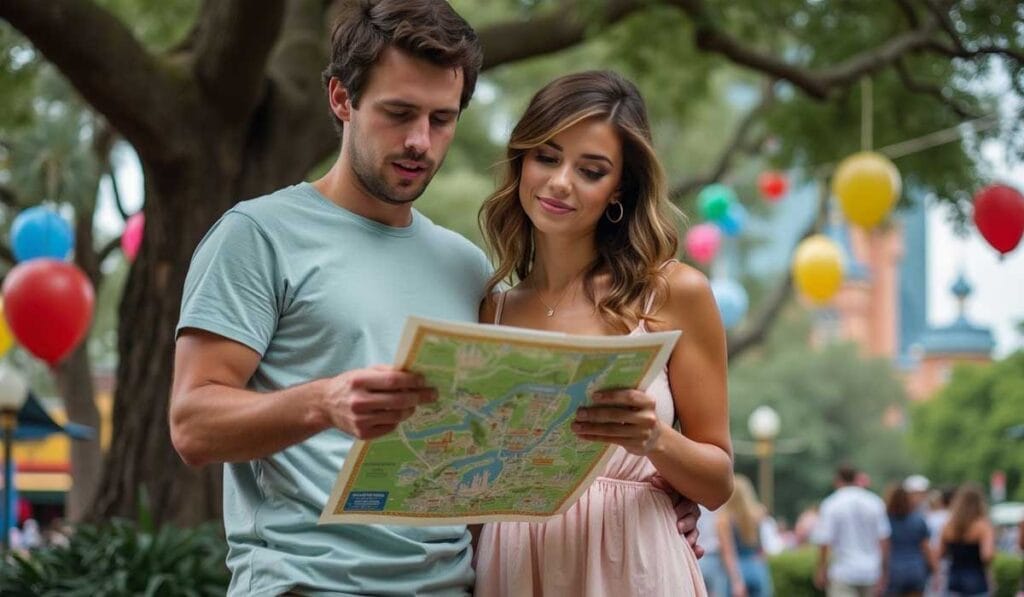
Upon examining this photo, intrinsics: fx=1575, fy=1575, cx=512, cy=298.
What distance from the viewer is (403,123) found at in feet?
10.5

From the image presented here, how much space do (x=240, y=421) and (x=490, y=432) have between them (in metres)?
0.45

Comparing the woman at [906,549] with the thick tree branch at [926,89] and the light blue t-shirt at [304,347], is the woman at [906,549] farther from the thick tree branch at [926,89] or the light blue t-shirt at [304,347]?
the light blue t-shirt at [304,347]

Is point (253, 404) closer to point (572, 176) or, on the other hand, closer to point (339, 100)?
point (339, 100)

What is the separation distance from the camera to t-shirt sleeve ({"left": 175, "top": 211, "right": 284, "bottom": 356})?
3010 millimetres

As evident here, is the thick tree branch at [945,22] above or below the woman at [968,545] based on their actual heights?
above

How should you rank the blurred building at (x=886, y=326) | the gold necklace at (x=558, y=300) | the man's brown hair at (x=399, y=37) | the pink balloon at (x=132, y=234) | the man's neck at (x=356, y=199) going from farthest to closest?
the blurred building at (x=886, y=326), the pink balloon at (x=132, y=234), the gold necklace at (x=558, y=300), the man's neck at (x=356, y=199), the man's brown hair at (x=399, y=37)

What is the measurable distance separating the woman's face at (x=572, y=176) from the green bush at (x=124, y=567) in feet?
13.7

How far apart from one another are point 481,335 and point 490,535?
3.29ft

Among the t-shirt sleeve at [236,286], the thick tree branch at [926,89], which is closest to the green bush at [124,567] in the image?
the t-shirt sleeve at [236,286]

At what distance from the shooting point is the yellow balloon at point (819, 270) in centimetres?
1359

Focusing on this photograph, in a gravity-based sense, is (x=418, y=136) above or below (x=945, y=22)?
below

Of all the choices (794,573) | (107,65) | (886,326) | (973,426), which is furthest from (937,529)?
(886,326)

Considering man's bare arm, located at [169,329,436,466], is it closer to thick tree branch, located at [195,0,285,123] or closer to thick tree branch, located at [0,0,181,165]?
thick tree branch, located at [0,0,181,165]

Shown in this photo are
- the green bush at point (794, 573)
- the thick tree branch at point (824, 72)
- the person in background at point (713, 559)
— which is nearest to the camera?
the thick tree branch at point (824, 72)
